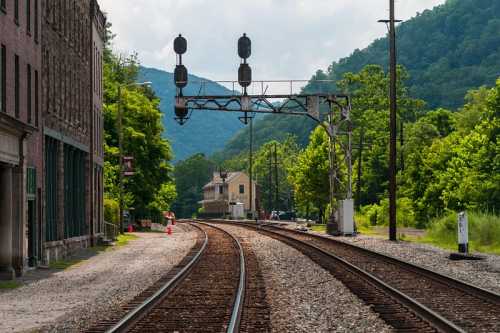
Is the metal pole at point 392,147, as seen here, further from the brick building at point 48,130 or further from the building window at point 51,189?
the building window at point 51,189

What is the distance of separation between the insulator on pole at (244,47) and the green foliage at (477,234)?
50.1 ft

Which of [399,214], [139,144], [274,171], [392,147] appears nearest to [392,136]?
[392,147]

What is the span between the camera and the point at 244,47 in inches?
2035

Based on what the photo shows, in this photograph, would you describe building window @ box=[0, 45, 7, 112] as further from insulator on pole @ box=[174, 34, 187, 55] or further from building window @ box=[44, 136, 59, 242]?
insulator on pole @ box=[174, 34, 187, 55]

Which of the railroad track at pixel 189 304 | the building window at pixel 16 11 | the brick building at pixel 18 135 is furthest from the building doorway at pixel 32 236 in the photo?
the building window at pixel 16 11

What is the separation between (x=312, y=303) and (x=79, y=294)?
5.84m

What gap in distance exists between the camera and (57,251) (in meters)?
33.8

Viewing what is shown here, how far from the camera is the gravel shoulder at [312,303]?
1354 centimetres

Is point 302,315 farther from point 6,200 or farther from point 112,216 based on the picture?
point 112,216

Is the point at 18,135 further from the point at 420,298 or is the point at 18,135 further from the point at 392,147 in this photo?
the point at 392,147

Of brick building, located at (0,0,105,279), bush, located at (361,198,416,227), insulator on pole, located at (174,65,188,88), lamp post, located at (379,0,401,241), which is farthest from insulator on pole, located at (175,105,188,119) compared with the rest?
bush, located at (361,198,416,227)

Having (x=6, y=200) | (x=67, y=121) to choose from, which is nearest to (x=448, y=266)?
(x=6, y=200)

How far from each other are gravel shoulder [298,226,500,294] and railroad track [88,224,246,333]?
5.16 meters

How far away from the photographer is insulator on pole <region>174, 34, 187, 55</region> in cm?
5334
